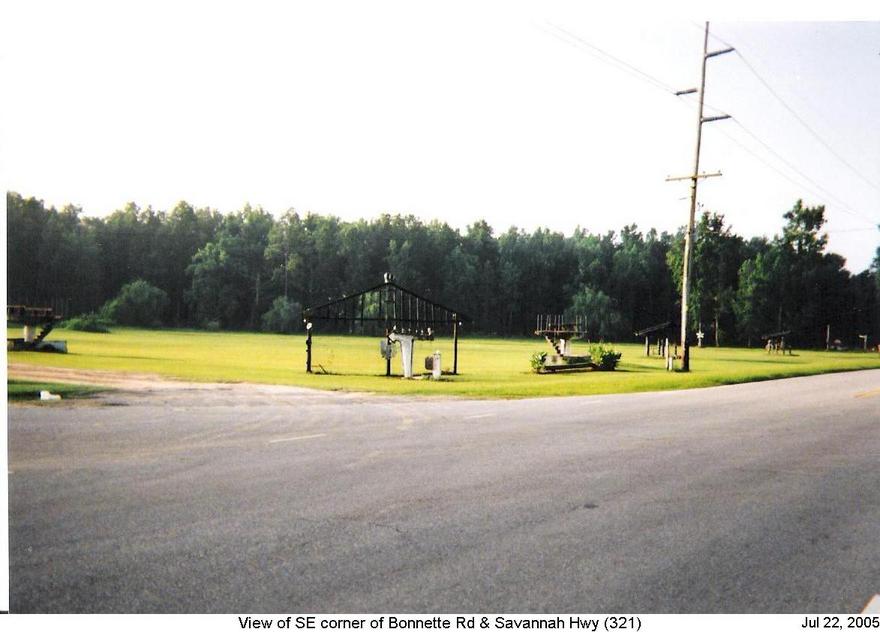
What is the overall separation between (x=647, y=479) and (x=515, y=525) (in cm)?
205

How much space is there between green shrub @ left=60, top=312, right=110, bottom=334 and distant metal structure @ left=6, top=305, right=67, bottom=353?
0.30 meters

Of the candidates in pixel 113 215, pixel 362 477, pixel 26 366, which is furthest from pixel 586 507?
pixel 113 215

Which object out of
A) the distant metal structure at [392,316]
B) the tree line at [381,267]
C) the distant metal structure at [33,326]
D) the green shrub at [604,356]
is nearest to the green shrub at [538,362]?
the tree line at [381,267]

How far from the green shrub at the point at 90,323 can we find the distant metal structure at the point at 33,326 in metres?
0.30

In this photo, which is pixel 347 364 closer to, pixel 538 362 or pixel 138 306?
pixel 138 306

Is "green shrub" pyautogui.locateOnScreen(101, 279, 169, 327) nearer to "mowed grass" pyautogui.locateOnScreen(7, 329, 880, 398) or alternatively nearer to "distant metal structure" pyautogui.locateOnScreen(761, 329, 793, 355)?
"mowed grass" pyautogui.locateOnScreen(7, 329, 880, 398)

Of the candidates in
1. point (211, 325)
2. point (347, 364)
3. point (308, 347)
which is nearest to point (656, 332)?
point (347, 364)

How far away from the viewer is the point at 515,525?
15.3 ft

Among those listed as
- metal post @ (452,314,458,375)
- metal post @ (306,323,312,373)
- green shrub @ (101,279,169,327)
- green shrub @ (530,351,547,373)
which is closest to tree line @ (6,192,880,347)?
green shrub @ (101,279,169,327)

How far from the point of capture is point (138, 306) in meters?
8.51

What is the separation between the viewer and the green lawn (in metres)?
6.35

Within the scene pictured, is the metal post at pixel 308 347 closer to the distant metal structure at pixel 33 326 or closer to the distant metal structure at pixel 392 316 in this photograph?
the distant metal structure at pixel 392 316

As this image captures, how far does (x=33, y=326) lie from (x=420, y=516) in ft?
15.8
